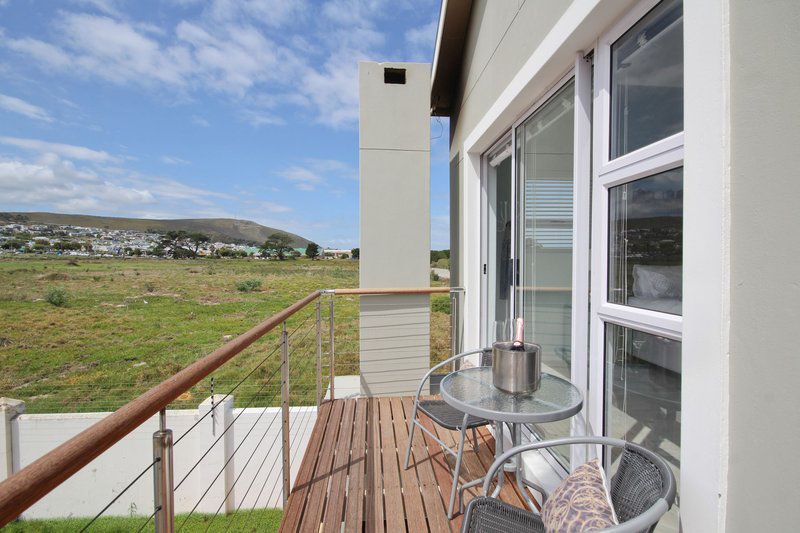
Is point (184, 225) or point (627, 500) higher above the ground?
point (184, 225)

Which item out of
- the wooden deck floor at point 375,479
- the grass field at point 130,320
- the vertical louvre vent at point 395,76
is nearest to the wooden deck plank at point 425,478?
the wooden deck floor at point 375,479

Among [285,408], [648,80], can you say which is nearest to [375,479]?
[285,408]

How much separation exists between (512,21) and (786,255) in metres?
2.15

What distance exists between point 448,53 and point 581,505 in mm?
4292

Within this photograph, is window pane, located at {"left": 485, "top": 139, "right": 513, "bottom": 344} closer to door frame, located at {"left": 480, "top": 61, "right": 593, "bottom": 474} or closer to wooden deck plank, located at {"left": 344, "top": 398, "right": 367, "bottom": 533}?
door frame, located at {"left": 480, "top": 61, "right": 593, "bottom": 474}

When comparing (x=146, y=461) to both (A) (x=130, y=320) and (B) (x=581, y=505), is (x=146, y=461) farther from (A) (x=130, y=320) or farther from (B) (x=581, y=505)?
(A) (x=130, y=320)

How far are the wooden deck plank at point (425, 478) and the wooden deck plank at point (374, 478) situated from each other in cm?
14

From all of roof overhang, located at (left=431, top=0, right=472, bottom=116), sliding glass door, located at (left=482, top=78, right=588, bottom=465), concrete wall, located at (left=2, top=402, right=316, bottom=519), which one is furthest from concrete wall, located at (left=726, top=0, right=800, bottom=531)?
concrete wall, located at (left=2, top=402, right=316, bottom=519)

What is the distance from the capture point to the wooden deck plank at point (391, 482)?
1808mm

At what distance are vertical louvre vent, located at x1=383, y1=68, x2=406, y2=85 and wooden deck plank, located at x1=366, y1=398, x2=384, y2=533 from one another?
321 centimetres

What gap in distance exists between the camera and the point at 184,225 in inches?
1379

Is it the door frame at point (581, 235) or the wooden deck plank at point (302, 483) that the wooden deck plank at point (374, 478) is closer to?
the wooden deck plank at point (302, 483)

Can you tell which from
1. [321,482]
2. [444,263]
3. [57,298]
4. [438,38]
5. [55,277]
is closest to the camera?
[321,482]

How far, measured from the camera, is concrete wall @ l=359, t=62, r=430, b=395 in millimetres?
3879
